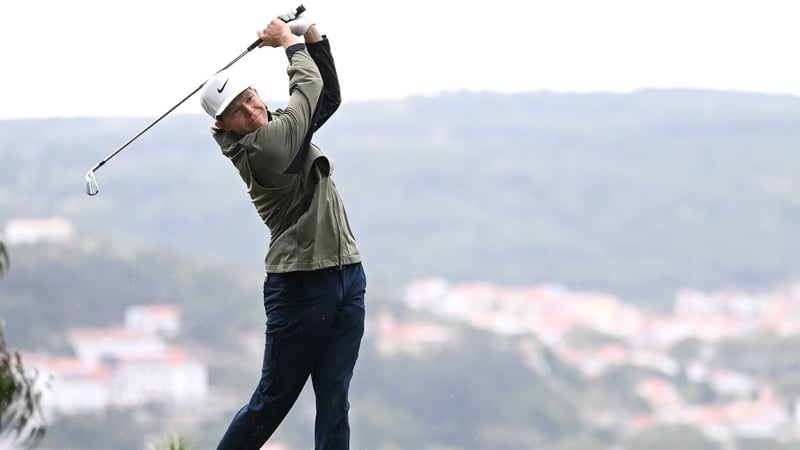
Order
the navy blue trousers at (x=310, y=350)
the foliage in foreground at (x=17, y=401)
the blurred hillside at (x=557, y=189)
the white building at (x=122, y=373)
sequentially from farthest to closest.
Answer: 1. the blurred hillside at (x=557, y=189)
2. the white building at (x=122, y=373)
3. the navy blue trousers at (x=310, y=350)
4. the foliage in foreground at (x=17, y=401)

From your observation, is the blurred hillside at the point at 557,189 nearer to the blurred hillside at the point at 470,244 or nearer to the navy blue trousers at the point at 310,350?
the blurred hillside at the point at 470,244

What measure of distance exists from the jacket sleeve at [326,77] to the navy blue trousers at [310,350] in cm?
47

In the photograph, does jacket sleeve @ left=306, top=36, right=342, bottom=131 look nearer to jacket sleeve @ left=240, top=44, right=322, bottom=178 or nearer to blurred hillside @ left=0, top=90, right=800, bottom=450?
jacket sleeve @ left=240, top=44, right=322, bottom=178

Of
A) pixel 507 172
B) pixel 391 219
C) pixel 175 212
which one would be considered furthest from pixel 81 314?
pixel 507 172

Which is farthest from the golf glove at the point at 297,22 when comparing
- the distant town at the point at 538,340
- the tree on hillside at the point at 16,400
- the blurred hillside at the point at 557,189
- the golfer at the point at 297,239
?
the blurred hillside at the point at 557,189

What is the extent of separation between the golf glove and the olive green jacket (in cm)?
10

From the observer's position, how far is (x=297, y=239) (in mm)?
3312

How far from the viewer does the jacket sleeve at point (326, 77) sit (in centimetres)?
348

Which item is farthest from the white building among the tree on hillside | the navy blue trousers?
the tree on hillside

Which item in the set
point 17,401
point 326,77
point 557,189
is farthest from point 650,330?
point 17,401

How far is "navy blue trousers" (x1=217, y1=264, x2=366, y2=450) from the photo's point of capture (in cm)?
337

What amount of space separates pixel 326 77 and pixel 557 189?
3434 inches

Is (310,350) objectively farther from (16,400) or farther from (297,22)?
(16,400)

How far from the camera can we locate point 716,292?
84.9 m
